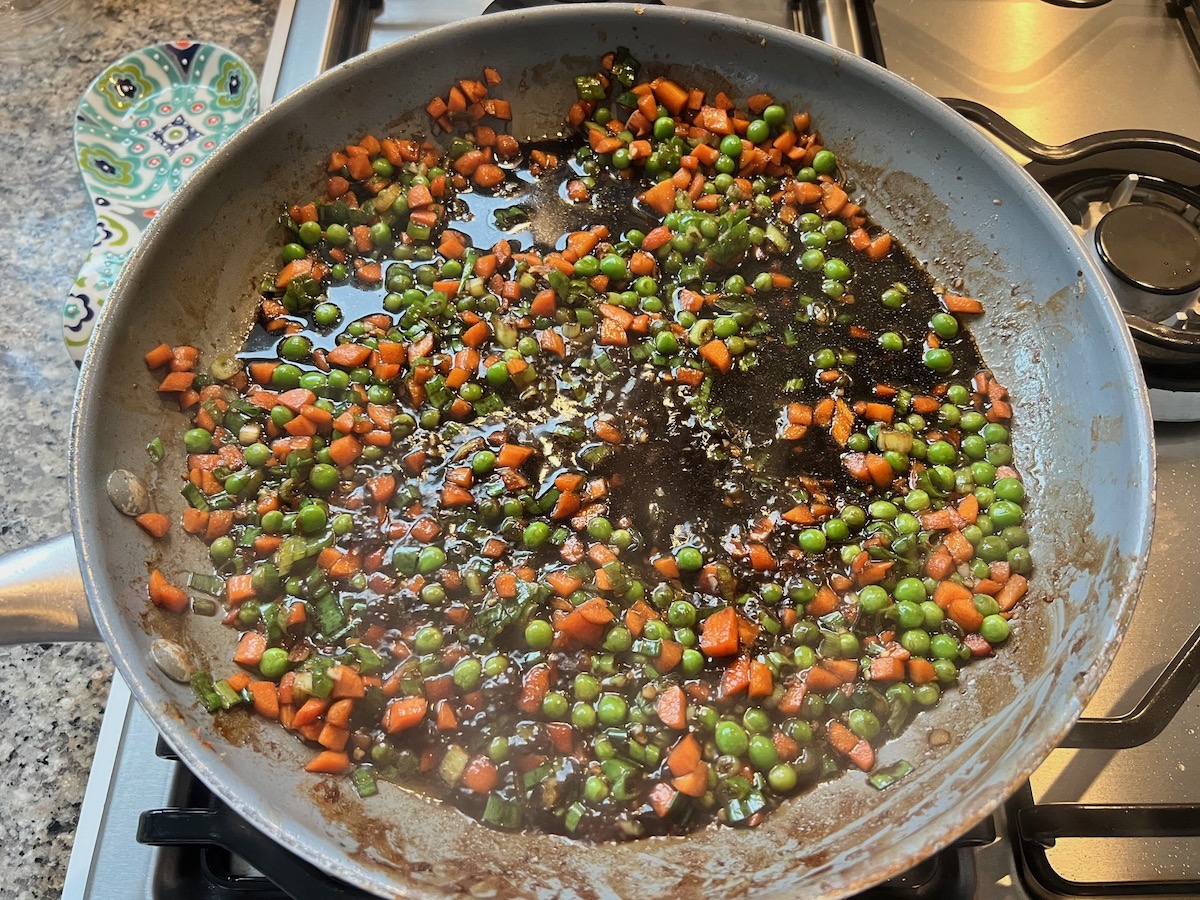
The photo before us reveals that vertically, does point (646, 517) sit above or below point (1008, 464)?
below

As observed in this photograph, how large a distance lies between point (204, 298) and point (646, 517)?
53.8 inches

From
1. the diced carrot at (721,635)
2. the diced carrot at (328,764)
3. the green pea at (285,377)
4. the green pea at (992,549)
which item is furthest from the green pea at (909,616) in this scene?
Result: the green pea at (285,377)

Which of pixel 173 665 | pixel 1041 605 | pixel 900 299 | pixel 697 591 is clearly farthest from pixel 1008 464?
pixel 173 665

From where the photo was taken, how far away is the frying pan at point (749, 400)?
5.55 ft

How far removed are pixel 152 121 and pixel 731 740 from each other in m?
2.79

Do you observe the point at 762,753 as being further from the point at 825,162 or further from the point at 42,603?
the point at 825,162

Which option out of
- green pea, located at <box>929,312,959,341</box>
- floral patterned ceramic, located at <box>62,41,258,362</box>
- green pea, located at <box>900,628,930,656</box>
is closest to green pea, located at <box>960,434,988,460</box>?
green pea, located at <box>929,312,959,341</box>

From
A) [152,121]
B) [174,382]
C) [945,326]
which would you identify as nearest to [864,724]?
[945,326]

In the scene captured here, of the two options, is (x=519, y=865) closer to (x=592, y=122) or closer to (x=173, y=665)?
(x=173, y=665)

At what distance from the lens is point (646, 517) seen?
7.11ft

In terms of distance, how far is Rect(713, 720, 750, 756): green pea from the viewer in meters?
1.89

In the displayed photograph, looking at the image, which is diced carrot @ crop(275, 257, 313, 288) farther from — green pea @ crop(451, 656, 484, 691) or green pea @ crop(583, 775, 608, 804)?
green pea @ crop(583, 775, 608, 804)

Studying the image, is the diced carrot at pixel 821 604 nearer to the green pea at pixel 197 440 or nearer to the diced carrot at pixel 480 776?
the diced carrot at pixel 480 776

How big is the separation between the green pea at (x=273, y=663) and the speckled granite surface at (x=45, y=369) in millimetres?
468
